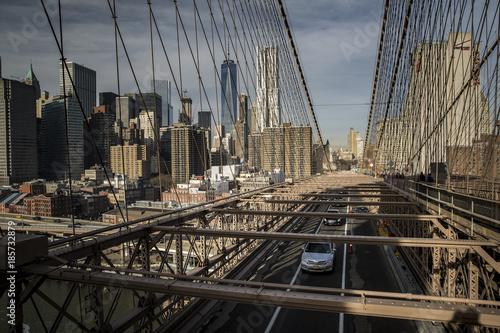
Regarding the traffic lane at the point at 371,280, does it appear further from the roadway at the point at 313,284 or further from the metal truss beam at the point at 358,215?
the metal truss beam at the point at 358,215

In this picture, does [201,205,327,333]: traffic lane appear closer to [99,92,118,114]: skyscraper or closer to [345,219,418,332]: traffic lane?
[345,219,418,332]: traffic lane

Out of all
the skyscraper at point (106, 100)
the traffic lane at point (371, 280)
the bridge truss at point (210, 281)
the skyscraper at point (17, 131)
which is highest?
the skyscraper at point (106, 100)

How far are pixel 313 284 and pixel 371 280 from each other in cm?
210

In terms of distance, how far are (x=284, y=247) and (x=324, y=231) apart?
580 centimetres

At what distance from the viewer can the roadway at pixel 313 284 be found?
764cm

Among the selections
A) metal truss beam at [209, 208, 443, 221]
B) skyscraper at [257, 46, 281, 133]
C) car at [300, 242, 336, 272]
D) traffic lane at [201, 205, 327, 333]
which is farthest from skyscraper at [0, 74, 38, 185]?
skyscraper at [257, 46, 281, 133]

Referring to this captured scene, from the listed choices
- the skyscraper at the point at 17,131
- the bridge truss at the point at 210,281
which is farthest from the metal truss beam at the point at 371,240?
the skyscraper at the point at 17,131

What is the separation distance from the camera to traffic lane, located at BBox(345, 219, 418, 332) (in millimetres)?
7707

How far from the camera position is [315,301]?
2875 millimetres

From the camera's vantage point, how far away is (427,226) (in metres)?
8.43

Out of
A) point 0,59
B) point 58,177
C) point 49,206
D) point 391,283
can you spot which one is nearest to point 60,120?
point 58,177

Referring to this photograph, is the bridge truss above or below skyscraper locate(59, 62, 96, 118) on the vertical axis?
below

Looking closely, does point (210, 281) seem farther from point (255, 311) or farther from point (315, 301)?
point (255, 311)

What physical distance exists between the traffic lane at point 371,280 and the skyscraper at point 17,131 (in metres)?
13.7
